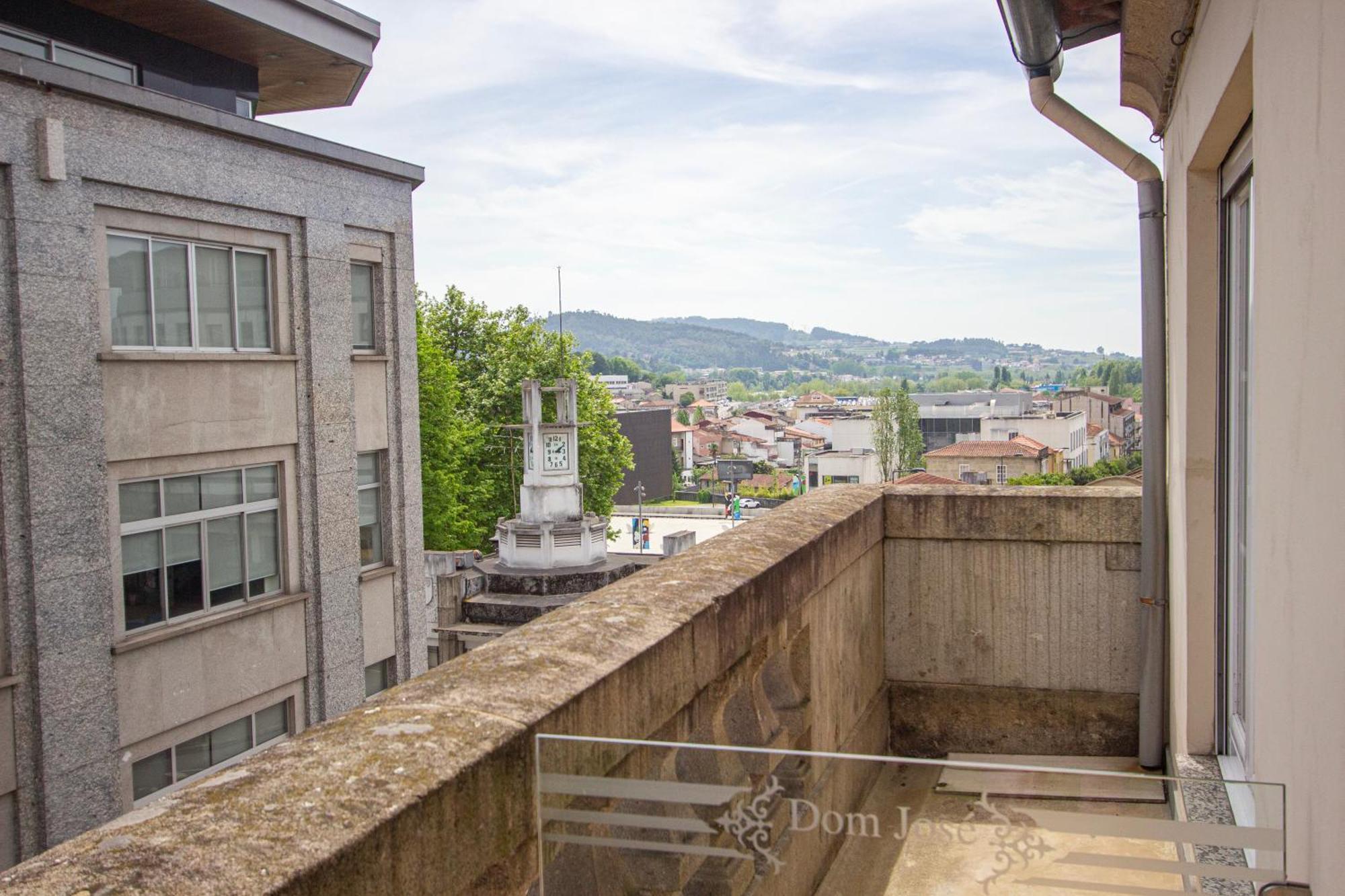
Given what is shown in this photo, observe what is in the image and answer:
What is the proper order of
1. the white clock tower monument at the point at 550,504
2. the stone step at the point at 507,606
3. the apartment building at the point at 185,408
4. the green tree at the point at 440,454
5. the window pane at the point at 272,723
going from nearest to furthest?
the apartment building at the point at 185,408 < the window pane at the point at 272,723 < the stone step at the point at 507,606 < the white clock tower monument at the point at 550,504 < the green tree at the point at 440,454

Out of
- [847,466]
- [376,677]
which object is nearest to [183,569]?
[376,677]

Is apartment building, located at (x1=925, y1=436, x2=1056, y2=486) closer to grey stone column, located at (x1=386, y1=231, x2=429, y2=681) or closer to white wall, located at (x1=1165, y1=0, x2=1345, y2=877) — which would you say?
grey stone column, located at (x1=386, y1=231, x2=429, y2=681)

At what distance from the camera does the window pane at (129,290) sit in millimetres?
11398

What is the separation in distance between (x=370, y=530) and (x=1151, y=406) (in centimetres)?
1243

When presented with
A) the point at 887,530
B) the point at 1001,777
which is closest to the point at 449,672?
the point at 1001,777

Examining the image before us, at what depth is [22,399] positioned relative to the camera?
10305mm

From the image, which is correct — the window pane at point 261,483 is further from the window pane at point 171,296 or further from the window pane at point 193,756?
the window pane at point 193,756

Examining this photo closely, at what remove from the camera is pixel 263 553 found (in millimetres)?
13672

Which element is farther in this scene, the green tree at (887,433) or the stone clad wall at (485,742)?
the green tree at (887,433)

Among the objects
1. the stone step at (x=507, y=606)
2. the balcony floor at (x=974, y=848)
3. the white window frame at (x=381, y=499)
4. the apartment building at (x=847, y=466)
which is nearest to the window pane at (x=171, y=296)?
the white window frame at (x=381, y=499)

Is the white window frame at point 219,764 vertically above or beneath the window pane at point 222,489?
beneath

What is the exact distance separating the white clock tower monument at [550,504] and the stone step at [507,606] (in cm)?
94

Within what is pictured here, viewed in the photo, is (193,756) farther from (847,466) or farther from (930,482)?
(847,466)

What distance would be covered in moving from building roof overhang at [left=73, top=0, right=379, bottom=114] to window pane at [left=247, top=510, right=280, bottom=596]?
20.2 feet
